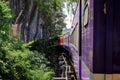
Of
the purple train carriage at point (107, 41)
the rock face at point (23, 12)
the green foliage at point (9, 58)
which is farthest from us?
the rock face at point (23, 12)

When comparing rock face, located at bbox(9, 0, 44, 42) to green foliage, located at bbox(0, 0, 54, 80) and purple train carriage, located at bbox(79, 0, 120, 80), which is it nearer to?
green foliage, located at bbox(0, 0, 54, 80)

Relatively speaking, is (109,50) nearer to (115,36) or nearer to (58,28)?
(115,36)

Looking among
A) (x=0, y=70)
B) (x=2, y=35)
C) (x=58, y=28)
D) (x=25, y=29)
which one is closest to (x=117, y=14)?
(x=0, y=70)

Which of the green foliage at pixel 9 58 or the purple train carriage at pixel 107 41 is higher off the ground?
the purple train carriage at pixel 107 41

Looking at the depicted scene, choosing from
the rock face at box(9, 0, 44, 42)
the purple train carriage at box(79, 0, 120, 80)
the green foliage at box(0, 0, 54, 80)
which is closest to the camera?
the purple train carriage at box(79, 0, 120, 80)

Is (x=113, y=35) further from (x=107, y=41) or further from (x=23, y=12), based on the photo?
(x=23, y=12)

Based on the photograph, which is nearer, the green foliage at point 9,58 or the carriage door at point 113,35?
the carriage door at point 113,35

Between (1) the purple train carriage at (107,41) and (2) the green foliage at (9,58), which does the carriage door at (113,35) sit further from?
(2) the green foliage at (9,58)

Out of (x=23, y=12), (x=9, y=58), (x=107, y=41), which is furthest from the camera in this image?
(x=23, y=12)

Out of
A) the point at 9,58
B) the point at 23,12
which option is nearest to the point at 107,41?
the point at 9,58

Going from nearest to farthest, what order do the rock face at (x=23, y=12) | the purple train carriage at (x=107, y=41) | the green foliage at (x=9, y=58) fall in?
the purple train carriage at (x=107, y=41) < the green foliage at (x=9, y=58) < the rock face at (x=23, y=12)

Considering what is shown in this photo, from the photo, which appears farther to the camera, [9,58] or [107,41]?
[9,58]

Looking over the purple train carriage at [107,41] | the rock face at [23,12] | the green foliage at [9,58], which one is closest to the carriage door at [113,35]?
the purple train carriage at [107,41]

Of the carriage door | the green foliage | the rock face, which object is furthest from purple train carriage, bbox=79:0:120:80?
the rock face
